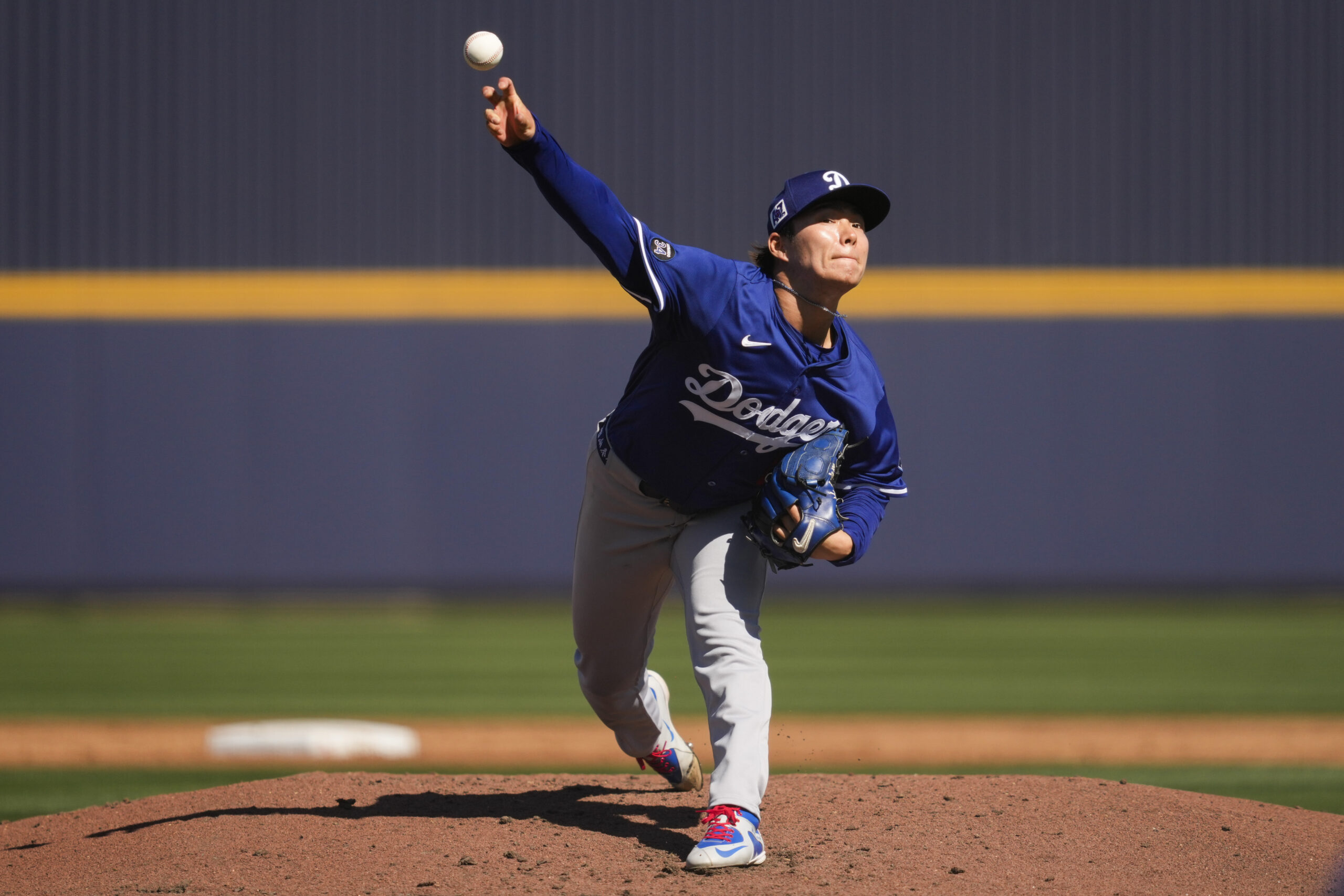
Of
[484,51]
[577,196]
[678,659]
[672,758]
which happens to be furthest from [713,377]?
[678,659]

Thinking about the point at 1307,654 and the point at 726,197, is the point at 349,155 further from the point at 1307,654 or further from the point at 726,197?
the point at 1307,654

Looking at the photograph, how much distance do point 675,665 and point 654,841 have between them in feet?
18.1

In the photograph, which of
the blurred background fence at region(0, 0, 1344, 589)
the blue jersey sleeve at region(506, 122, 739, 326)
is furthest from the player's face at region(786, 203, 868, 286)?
the blurred background fence at region(0, 0, 1344, 589)

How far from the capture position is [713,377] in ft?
9.67

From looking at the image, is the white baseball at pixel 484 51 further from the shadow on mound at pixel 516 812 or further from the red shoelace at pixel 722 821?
the shadow on mound at pixel 516 812

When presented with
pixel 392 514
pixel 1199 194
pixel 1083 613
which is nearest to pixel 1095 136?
pixel 1199 194

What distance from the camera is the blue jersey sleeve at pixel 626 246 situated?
9.04 feet

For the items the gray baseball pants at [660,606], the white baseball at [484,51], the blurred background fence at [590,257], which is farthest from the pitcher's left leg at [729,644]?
the blurred background fence at [590,257]

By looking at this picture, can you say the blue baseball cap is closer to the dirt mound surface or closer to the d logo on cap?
the d logo on cap

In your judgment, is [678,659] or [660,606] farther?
[678,659]

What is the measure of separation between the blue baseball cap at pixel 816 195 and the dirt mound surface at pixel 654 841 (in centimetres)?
147

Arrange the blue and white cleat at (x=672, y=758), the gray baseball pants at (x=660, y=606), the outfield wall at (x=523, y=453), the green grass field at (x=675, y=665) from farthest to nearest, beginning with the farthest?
1. the outfield wall at (x=523, y=453)
2. the green grass field at (x=675, y=665)
3. the blue and white cleat at (x=672, y=758)
4. the gray baseball pants at (x=660, y=606)

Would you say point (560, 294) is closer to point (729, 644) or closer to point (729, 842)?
point (729, 644)

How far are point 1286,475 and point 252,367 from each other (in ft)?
33.0
